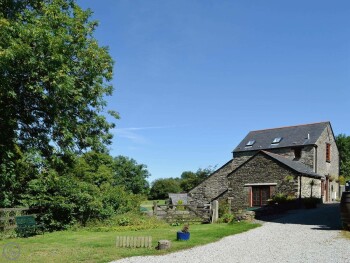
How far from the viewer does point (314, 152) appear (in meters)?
34.3

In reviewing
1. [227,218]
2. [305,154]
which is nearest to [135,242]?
[227,218]

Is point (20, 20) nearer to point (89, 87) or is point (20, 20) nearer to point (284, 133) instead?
point (89, 87)

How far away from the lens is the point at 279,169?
29984 mm

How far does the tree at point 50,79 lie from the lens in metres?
13.9

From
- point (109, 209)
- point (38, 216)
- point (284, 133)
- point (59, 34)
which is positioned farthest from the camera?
point (284, 133)

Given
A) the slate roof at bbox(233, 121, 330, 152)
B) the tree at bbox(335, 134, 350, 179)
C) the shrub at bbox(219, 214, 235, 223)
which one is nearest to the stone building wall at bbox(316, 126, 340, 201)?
the slate roof at bbox(233, 121, 330, 152)

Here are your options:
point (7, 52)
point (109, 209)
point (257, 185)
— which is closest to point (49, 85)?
point (7, 52)

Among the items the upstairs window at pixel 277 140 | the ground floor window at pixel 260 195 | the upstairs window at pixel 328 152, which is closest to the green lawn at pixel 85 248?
the ground floor window at pixel 260 195

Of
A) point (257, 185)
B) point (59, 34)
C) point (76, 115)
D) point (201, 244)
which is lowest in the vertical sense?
point (201, 244)

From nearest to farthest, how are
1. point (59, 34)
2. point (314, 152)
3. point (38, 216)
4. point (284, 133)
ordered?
1. point (59, 34)
2. point (38, 216)
3. point (314, 152)
4. point (284, 133)

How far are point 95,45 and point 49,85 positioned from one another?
419 centimetres

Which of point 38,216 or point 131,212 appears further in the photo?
point 131,212

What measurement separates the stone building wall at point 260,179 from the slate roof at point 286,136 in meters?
5.17

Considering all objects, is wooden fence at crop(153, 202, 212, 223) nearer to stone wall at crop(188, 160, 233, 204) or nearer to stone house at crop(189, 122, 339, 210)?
stone house at crop(189, 122, 339, 210)
